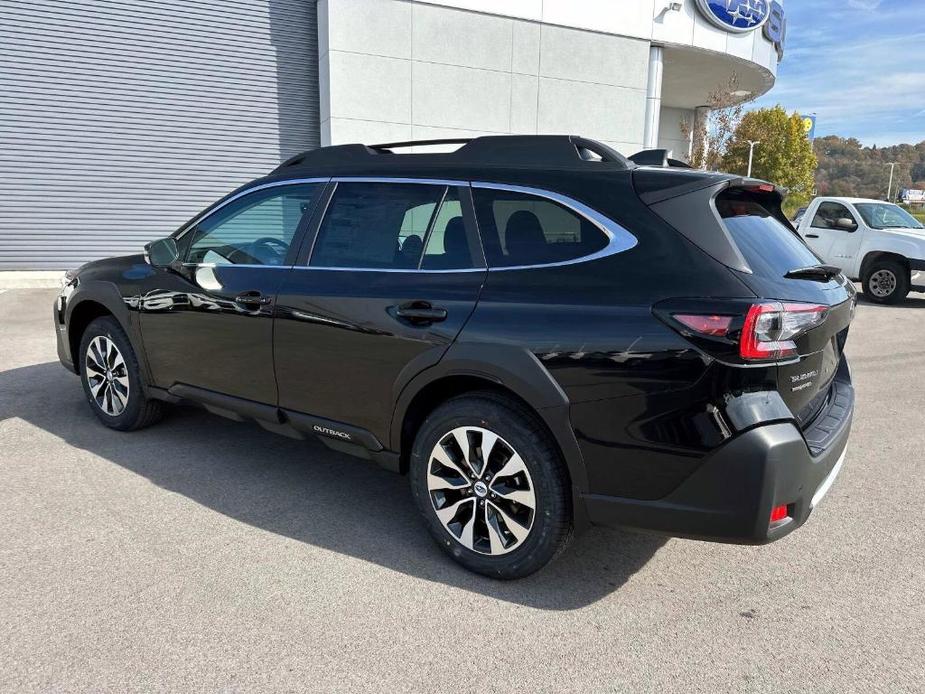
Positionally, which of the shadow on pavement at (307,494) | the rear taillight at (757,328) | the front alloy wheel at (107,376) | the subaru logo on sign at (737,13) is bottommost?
the shadow on pavement at (307,494)

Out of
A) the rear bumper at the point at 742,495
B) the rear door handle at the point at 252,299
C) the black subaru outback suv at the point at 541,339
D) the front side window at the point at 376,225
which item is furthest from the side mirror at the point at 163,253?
the rear bumper at the point at 742,495

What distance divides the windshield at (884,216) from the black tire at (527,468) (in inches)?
447

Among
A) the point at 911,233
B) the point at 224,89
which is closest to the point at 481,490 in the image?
the point at 911,233

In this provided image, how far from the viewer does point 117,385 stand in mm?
4672

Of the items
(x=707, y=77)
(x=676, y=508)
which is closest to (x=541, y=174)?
(x=676, y=508)

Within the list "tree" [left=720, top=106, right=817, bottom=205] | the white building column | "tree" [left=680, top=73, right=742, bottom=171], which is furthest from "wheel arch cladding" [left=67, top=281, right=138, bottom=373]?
"tree" [left=720, top=106, right=817, bottom=205]

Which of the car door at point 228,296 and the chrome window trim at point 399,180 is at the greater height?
the chrome window trim at point 399,180

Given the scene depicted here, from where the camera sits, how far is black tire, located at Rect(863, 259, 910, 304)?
37.2ft

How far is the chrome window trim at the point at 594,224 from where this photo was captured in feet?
8.78

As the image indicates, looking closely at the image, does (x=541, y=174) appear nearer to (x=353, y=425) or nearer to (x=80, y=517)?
(x=353, y=425)

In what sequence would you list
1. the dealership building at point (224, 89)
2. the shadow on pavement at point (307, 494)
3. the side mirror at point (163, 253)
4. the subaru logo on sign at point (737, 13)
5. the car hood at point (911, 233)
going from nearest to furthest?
the shadow on pavement at point (307, 494)
the side mirror at point (163, 253)
the car hood at point (911, 233)
the dealership building at point (224, 89)
the subaru logo on sign at point (737, 13)

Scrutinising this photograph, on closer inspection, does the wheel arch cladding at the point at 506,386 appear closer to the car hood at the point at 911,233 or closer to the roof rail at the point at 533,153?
the roof rail at the point at 533,153

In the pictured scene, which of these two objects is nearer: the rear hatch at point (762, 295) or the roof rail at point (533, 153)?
the rear hatch at point (762, 295)

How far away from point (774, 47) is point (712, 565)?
21.4m
